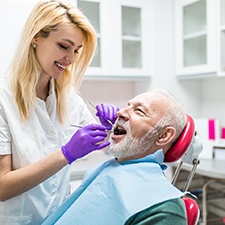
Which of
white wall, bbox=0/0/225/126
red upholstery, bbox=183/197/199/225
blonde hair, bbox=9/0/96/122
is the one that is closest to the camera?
red upholstery, bbox=183/197/199/225

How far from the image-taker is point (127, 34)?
2918 mm

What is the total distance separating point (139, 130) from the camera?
1319 mm

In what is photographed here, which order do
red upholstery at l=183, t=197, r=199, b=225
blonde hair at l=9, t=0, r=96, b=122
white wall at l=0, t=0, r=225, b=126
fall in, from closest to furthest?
red upholstery at l=183, t=197, r=199, b=225 < blonde hair at l=9, t=0, r=96, b=122 < white wall at l=0, t=0, r=225, b=126

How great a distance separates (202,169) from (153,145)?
3.72 feet

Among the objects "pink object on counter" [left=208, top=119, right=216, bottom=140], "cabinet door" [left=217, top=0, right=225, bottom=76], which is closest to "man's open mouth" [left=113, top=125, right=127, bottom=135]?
"cabinet door" [left=217, top=0, right=225, bottom=76]

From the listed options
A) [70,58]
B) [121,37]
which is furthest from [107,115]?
[121,37]

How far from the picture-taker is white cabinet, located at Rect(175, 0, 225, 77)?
103 inches

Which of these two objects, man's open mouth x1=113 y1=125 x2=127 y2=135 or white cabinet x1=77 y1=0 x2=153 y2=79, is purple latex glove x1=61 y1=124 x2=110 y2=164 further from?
Answer: white cabinet x1=77 y1=0 x2=153 y2=79

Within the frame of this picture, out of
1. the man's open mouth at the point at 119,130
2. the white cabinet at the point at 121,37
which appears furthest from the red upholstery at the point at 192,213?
the white cabinet at the point at 121,37

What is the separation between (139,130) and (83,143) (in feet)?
0.77

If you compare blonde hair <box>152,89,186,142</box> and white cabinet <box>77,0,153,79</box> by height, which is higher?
white cabinet <box>77,0,153,79</box>

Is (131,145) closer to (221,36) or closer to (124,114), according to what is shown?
(124,114)

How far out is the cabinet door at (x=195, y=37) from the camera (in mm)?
2660

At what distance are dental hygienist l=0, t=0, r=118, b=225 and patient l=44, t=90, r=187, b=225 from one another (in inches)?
4.2
